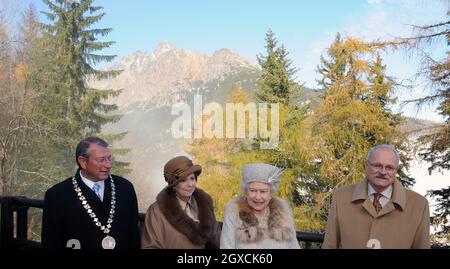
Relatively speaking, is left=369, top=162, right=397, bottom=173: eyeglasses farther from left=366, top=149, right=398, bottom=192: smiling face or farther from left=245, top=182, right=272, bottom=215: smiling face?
left=245, top=182, right=272, bottom=215: smiling face

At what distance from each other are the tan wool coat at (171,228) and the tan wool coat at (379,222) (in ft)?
2.69

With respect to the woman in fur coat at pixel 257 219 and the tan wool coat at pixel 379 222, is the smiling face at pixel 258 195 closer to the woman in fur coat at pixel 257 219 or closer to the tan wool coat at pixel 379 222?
the woman in fur coat at pixel 257 219

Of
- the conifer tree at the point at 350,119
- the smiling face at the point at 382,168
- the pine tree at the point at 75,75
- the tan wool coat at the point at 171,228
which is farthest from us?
the pine tree at the point at 75,75

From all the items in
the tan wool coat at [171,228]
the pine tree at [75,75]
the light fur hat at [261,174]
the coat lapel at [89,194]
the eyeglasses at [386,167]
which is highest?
the pine tree at [75,75]

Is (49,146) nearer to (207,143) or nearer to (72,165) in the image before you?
(72,165)

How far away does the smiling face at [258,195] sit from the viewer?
2912 mm

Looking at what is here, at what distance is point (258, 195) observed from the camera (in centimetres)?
291

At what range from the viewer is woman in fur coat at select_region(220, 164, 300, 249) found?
2906mm

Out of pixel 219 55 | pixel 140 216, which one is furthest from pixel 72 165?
pixel 219 55

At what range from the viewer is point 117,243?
3320 millimetres

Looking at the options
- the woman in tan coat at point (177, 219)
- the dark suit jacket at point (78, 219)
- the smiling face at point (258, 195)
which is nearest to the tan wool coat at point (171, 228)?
the woman in tan coat at point (177, 219)

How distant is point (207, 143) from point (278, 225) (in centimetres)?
3146

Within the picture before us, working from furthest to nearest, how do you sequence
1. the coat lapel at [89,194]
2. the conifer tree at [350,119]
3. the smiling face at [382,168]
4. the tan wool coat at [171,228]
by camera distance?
the conifer tree at [350,119], the coat lapel at [89,194], the tan wool coat at [171,228], the smiling face at [382,168]
